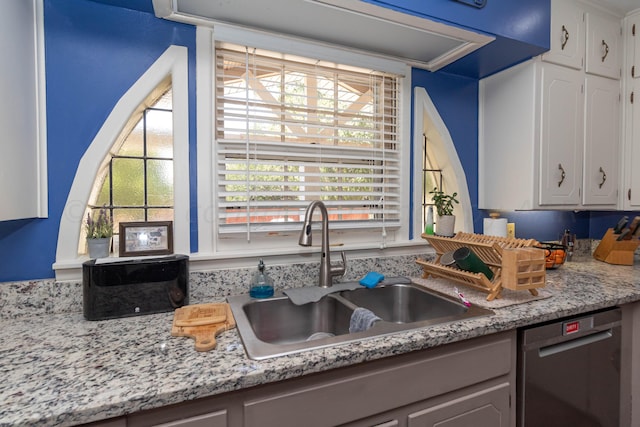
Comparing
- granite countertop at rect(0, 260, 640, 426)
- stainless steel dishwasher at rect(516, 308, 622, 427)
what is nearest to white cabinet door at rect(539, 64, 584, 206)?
stainless steel dishwasher at rect(516, 308, 622, 427)

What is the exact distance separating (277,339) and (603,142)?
224cm

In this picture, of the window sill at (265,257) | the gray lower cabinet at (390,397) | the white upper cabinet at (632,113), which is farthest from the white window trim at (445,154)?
the white upper cabinet at (632,113)

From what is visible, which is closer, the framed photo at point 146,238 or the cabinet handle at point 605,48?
the framed photo at point 146,238

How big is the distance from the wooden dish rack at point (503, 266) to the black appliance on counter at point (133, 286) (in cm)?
113

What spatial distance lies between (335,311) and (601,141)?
197cm

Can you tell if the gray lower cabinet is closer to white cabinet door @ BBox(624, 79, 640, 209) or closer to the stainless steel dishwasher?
the stainless steel dishwasher

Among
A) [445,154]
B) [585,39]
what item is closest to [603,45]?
[585,39]

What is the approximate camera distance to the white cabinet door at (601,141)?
1.91 metres

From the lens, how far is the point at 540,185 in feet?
5.76

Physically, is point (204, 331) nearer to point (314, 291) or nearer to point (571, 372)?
point (314, 291)

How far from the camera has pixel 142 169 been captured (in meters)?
1.38

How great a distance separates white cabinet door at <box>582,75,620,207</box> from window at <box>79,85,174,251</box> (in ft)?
7.58

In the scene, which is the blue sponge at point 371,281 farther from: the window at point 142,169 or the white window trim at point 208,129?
the window at point 142,169

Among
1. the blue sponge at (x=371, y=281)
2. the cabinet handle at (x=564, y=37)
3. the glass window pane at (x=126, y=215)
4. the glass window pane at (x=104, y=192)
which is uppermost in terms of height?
the cabinet handle at (x=564, y=37)
